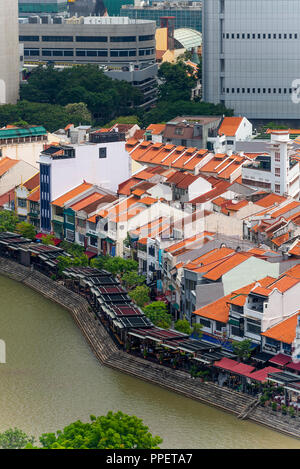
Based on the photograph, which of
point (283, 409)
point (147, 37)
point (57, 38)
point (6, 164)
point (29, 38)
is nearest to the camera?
point (283, 409)

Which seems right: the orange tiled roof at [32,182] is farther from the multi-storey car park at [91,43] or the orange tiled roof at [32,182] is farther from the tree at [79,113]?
the multi-storey car park at [91,43]

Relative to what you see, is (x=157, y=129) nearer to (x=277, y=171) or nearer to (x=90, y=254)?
(x=277, y=171)

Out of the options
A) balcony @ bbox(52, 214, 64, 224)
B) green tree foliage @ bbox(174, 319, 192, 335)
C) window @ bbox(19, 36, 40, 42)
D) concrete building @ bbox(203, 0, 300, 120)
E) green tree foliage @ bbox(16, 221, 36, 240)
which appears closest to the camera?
green tree foliage @ bbox(174, 319, 192, 335)

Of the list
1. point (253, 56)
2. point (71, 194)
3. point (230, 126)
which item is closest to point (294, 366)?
point (71, 194)

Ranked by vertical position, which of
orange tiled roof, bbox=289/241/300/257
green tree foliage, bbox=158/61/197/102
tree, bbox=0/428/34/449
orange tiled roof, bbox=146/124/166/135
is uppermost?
green tree foliage, bbox=158/61/197/102

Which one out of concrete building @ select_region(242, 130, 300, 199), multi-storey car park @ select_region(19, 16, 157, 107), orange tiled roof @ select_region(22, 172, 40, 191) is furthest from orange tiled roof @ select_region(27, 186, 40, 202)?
multi-storey car park @ select_region(19, 16, 157, 107)

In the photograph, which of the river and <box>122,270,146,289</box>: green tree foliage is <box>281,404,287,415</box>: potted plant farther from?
<box>122,270,146,289</box>: green tree foliage
